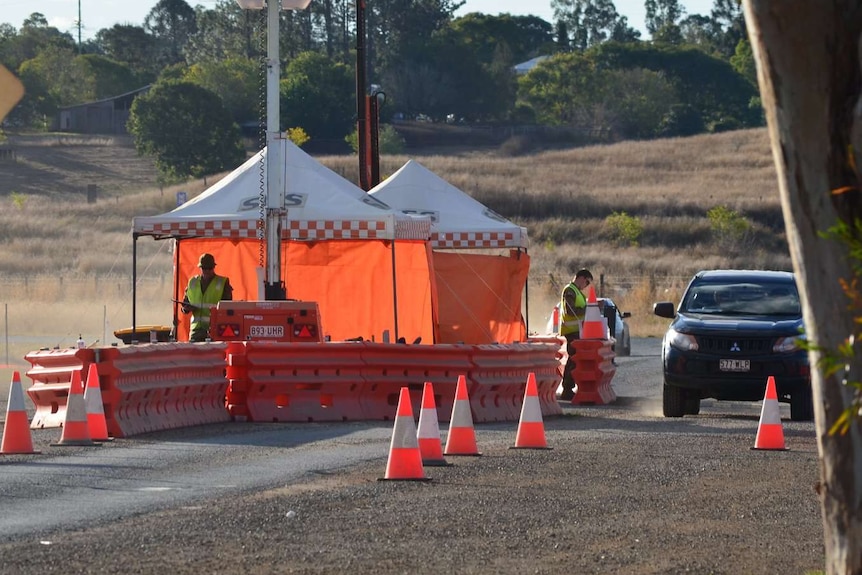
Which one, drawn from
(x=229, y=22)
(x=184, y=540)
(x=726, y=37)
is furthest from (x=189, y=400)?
(x=726, y=37)

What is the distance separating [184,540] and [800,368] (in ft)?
35.4

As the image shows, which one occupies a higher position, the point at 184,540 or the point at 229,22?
the point at 229,22

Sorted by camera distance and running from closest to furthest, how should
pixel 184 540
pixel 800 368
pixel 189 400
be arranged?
pixel 184 540 → pixel 189 400 → pixel 800 368

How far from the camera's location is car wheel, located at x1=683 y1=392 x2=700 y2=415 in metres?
A: 19.8

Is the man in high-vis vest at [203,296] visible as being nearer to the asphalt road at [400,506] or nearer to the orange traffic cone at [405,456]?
the asphalt road at [400,506]

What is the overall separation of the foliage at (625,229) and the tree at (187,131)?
34288 mm

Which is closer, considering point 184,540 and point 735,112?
point 184,540

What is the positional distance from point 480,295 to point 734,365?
934 cm

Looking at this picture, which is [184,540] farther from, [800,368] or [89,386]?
[800,368]

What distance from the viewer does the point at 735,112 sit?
148 m

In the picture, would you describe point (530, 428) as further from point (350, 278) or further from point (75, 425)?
point (350, 278)

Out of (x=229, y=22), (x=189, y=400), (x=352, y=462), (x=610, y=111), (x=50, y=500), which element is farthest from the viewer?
(x=229, y=22)

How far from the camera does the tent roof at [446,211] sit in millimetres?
26609

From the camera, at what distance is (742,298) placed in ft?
67.4
